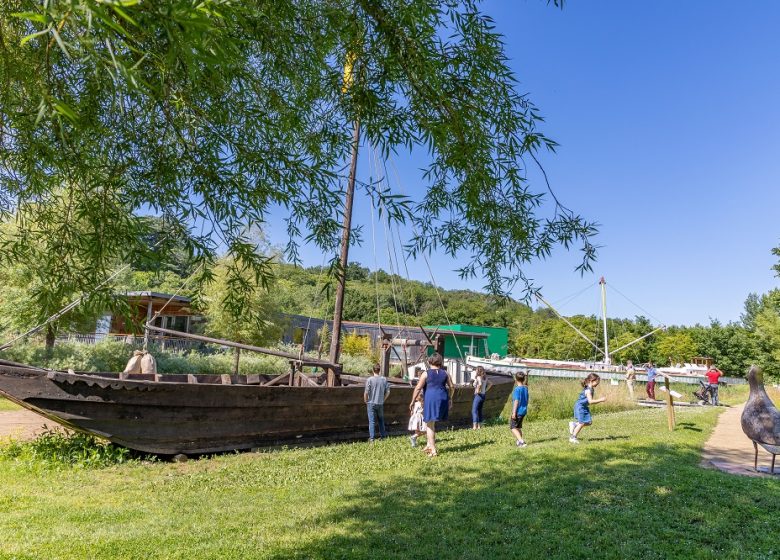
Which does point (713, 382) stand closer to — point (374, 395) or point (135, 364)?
point (374, 395)

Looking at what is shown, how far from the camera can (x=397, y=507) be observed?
219 inches

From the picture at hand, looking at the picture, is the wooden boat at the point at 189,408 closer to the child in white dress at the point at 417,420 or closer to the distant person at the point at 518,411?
the child in white dress at the point at 417,420

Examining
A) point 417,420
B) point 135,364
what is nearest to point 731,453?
point 417,420

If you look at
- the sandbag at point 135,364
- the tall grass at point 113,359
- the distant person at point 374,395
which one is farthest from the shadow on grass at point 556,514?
the tall grass at point 113,359

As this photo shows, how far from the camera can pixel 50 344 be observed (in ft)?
53.1

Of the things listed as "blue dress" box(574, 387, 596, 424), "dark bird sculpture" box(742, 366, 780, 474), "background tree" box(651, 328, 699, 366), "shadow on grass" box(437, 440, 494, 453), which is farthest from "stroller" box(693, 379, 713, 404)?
"background tree" box(651, 328, 699, 366)

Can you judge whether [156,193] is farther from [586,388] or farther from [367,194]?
[586,388]

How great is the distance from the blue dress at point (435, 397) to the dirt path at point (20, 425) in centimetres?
688

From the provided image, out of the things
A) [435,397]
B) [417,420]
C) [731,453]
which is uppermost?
[435,397]

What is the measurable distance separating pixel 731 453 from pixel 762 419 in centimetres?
251

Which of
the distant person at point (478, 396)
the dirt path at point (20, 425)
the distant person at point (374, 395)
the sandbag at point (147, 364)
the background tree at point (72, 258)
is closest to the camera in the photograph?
the background tree at point (72, 258)

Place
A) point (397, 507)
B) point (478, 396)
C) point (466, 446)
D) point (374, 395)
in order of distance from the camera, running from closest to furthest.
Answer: point (397, 507)
point (466, 446)
point (374, 395)
point (478, 396)

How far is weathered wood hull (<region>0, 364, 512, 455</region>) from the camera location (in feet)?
24.5

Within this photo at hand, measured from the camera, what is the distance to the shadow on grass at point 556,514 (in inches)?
171
